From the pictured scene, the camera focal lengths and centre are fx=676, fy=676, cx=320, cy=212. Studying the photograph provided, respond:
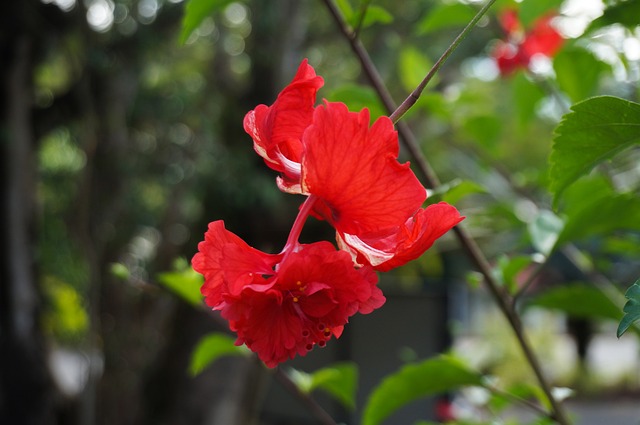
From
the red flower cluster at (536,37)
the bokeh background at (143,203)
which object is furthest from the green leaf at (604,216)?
the bokeh background at (143,203)

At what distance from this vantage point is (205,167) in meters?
2.94

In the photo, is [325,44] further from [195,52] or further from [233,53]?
[195,52]

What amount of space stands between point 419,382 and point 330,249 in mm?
407

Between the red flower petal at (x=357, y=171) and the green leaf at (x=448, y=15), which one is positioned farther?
the green leaf at (x=448, y=15)

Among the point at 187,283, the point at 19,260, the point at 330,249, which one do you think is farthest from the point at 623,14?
the point at 19,260

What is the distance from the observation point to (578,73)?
0.80 metres

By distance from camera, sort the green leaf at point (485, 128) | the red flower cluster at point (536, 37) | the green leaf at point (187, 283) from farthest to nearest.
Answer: the red flower cluster at point (536, 37) → the green leaf at point (485, 128) → the green leaf at point (187, 283)

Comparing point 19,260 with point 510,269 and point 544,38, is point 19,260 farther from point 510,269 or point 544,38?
point 510,269

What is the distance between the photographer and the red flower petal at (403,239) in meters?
0.31

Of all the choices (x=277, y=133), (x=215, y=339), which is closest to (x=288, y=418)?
(x=215, y=339)

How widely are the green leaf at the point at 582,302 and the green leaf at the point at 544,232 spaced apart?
72 mm

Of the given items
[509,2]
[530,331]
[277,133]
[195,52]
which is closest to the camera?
[277,133]

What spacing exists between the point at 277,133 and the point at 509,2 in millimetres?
538

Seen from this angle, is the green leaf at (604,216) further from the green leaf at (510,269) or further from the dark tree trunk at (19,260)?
the dark tree trunk at (19,260)
